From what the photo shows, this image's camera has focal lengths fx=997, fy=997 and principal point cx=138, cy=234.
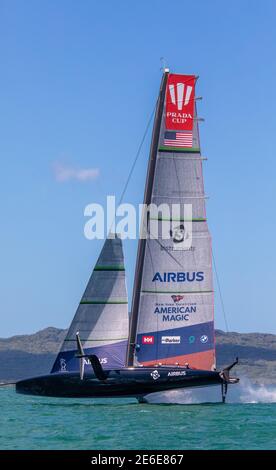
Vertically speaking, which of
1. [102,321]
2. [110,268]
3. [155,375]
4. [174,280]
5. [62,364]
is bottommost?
[155,375]

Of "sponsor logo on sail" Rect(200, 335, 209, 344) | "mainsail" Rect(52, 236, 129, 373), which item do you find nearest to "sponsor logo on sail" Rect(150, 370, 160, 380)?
"mainsail" Rect(52, 236, 129, 373)

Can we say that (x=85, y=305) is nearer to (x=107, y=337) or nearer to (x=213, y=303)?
(x=107, y=337)

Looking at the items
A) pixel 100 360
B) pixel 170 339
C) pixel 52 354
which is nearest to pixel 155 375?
pixel 170 339

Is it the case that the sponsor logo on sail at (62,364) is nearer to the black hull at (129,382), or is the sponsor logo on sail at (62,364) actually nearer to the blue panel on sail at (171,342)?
the black hull at (129,382)

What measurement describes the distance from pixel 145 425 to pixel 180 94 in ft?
52.0

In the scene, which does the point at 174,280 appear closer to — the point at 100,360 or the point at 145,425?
the point at 100,360

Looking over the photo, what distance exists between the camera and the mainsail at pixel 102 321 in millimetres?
42219

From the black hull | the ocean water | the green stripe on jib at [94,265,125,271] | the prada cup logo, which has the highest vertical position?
the prada cup logo

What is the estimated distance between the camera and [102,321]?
42312 mm

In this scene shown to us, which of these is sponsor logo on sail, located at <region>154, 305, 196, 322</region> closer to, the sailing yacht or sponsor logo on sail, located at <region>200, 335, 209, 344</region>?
the sailing yacht

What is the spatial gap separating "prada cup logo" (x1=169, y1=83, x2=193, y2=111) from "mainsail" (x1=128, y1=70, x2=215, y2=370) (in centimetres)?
187

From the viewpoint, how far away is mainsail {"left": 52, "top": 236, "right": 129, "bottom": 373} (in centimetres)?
4222

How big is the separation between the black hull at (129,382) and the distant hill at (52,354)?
115099 millimetres
